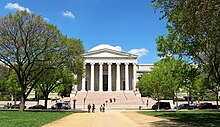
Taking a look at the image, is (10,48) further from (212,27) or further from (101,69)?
(101,69)

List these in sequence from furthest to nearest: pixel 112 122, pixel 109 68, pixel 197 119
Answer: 1. pixel 109 68
2. pixel 197 119
3. pixel 112 122

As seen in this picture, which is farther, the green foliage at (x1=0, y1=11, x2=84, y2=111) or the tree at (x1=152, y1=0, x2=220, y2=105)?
the green foliage at (x1=0, y1=11, x2=84, y2=111)

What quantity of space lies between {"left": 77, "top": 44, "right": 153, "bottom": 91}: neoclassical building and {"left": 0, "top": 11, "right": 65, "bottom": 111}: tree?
53.5m

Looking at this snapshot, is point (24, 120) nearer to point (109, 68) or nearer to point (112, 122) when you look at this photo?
point (112, 122)

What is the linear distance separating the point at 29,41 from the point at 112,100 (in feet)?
143

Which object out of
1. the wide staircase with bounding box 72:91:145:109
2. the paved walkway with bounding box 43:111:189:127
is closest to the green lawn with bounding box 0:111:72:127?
the paved walkway with bounding box 43:111:189:127

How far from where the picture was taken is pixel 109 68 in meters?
93.8

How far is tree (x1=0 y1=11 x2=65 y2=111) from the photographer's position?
114 feet

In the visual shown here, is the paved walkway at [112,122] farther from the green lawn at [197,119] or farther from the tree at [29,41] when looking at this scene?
the tree at [29,41]

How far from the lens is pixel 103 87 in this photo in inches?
3900

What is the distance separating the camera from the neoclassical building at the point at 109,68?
9356cm

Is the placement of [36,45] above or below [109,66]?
below

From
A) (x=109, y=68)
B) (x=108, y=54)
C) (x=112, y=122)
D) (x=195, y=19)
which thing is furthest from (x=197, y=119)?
(x=108, y=54)

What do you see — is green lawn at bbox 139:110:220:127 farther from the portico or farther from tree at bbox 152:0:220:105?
the portico
